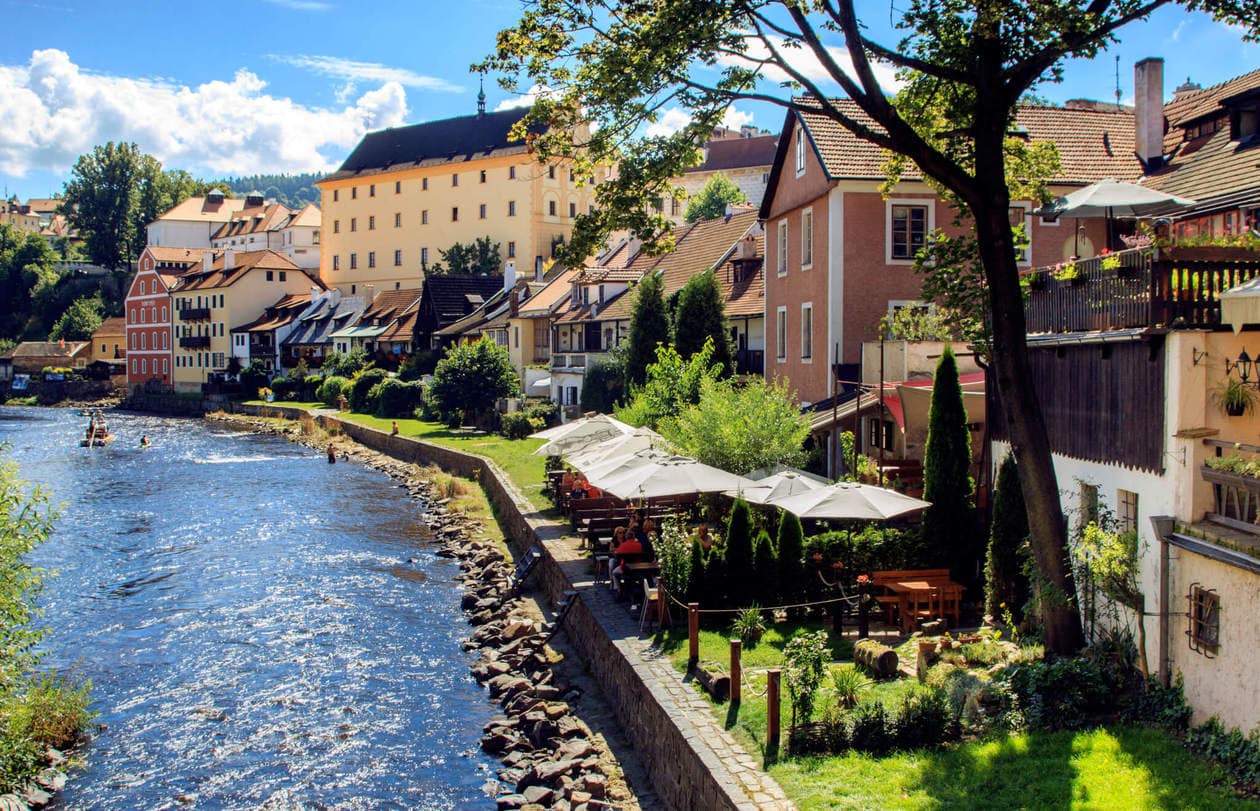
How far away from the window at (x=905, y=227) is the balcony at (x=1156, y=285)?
14.1 metres

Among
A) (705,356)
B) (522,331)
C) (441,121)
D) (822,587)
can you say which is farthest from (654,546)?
(441,121)

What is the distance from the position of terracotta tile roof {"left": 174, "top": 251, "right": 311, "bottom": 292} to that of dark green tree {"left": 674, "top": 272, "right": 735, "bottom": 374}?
217 feet

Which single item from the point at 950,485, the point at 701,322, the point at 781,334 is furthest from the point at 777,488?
the point at 701,322

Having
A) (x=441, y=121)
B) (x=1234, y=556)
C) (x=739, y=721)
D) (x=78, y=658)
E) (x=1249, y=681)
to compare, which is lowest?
(x=78, y=658)

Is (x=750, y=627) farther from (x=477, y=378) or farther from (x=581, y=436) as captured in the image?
(x=477, y=378)

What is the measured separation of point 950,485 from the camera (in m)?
18.1

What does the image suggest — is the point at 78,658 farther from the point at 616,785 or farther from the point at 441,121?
the point at 441,121

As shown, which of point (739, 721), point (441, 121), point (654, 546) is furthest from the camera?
point (441, 121)

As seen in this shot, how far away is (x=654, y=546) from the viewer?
1998 centimetres

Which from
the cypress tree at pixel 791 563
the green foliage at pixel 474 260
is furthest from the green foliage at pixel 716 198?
the cypress tree at pixel 791 563

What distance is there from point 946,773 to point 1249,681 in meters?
2.95

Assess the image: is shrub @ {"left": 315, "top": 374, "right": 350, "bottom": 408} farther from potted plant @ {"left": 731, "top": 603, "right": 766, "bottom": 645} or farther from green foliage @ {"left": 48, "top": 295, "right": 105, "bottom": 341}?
potted plant @ {"left": 731, "top": 603, "right": 766, "bottom": 645}

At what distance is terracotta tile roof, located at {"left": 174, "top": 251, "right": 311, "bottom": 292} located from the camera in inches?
3723

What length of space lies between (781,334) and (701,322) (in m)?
4.02
